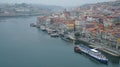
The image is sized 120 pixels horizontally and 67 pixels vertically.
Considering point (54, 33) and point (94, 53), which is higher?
point (94, 53)

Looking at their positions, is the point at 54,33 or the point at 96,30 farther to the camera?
the point at 54,33

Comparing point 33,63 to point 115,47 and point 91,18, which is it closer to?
point 115,47

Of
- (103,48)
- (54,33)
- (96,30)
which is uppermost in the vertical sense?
(96,30)

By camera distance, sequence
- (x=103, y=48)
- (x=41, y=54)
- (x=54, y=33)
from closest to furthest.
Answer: (x=41, y=54) → (x=103, y=48) → (x=54, y=33)

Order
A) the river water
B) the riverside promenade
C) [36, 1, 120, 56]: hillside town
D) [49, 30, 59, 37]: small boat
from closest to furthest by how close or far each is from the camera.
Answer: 1. the river water
2. the riverside promenade
3. [36, 1, 120, 56]: hillside town
4. [49, 30, 59, 37]: small boat

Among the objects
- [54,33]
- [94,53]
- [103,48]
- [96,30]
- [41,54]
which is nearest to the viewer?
[94,53]

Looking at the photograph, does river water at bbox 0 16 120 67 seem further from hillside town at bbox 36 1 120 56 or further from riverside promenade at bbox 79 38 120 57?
hillside town at bbox 36 1 120 56

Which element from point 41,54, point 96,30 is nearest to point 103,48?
point 41,54

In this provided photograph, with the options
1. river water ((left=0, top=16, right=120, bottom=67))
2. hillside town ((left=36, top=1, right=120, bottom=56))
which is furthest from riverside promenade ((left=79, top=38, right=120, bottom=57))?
river water ((left=0, top=16, right=120, bottom=67))

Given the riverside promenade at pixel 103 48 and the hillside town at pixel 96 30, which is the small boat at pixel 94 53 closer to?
the riverside promenade at pixel 103 48

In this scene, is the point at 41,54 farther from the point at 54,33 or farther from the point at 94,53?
the point at 54,33

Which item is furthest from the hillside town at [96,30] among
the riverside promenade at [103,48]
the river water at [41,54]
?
the river water at [41,54]

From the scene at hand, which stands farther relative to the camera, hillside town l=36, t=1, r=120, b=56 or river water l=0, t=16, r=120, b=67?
hillside town l=36, t=1, r=120, b=56

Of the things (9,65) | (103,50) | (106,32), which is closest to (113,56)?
(103,50)
